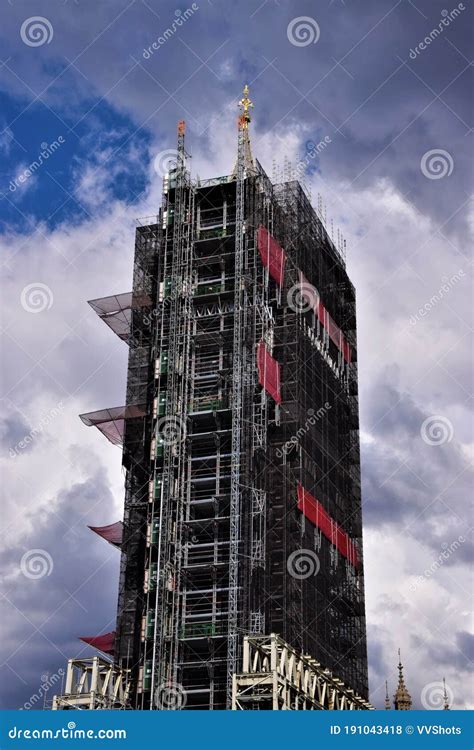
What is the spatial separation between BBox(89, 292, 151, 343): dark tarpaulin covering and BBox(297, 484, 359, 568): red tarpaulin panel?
2344 centimetres

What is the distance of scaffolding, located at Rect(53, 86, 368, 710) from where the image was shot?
94.5m

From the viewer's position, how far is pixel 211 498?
325 ft

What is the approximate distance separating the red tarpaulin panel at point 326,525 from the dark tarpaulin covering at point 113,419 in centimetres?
1591

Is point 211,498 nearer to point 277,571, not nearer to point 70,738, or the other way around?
point 277,571

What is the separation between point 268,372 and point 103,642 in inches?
1026

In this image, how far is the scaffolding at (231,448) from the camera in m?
94.5

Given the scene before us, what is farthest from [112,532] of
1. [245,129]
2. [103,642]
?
[245,129]

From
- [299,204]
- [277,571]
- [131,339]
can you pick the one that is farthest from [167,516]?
[299,204]

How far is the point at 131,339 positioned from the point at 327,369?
18.5 m
